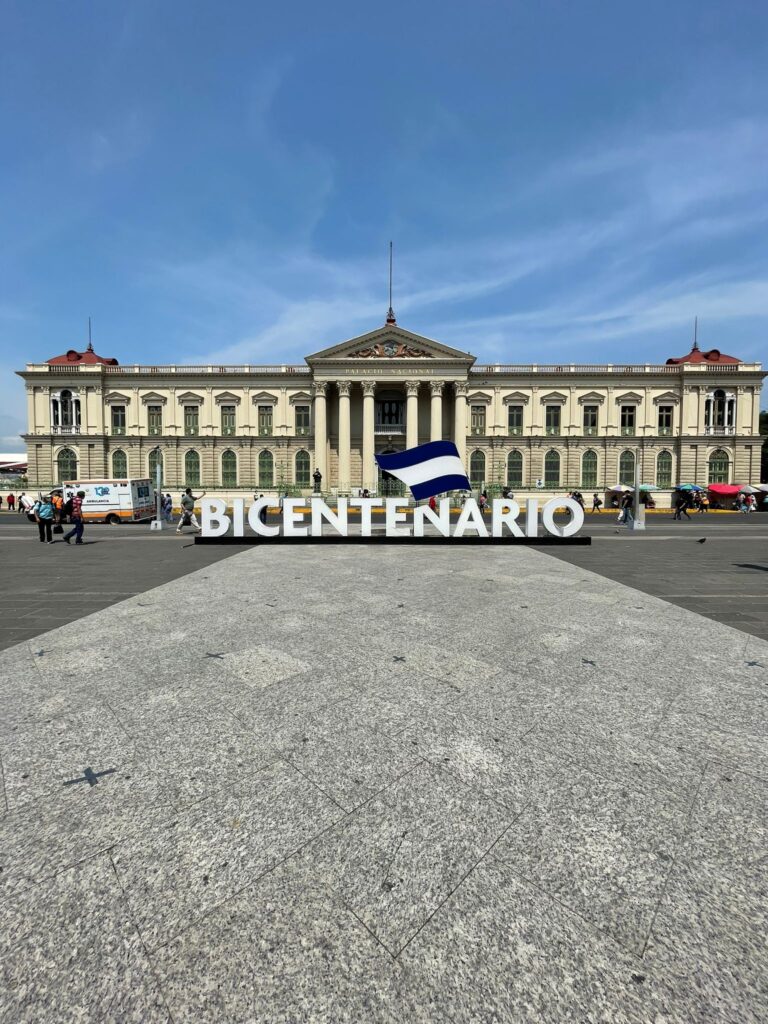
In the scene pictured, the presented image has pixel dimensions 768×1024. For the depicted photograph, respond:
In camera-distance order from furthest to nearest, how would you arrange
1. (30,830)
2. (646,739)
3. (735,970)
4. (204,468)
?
(204,468) < (646,739) < (30,830) < (735,970)

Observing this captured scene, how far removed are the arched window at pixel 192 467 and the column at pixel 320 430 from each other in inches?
498

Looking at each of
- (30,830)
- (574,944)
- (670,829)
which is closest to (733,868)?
(670,829)

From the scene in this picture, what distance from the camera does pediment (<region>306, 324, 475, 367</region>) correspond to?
45.3 m

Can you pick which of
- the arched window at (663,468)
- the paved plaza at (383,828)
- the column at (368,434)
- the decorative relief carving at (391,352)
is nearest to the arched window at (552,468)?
the arched window at (663,468)

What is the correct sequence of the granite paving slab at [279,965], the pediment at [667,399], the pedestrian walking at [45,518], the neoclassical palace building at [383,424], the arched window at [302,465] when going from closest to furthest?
the granite paving slab at [279,965]
the pedestrian walking at [45,518]
the neoclassical palace building at [383,424]
the pediment at [667,399]
the arched window at [302,465]

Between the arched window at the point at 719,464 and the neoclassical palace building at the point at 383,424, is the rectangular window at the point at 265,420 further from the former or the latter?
the arched window at the point at 719,464

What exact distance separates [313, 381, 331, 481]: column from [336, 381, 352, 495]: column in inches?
71.9

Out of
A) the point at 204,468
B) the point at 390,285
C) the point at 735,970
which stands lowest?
the point at 735,970

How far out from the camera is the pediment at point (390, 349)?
1785 inches

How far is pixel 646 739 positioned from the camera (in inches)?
142

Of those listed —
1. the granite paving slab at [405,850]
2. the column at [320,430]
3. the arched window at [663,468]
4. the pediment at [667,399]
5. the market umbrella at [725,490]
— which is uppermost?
the pediment at [667,399]

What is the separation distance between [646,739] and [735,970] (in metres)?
1.84

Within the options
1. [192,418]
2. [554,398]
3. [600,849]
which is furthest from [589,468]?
[600,849]

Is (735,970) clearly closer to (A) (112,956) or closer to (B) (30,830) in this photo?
(A) (112,956)
